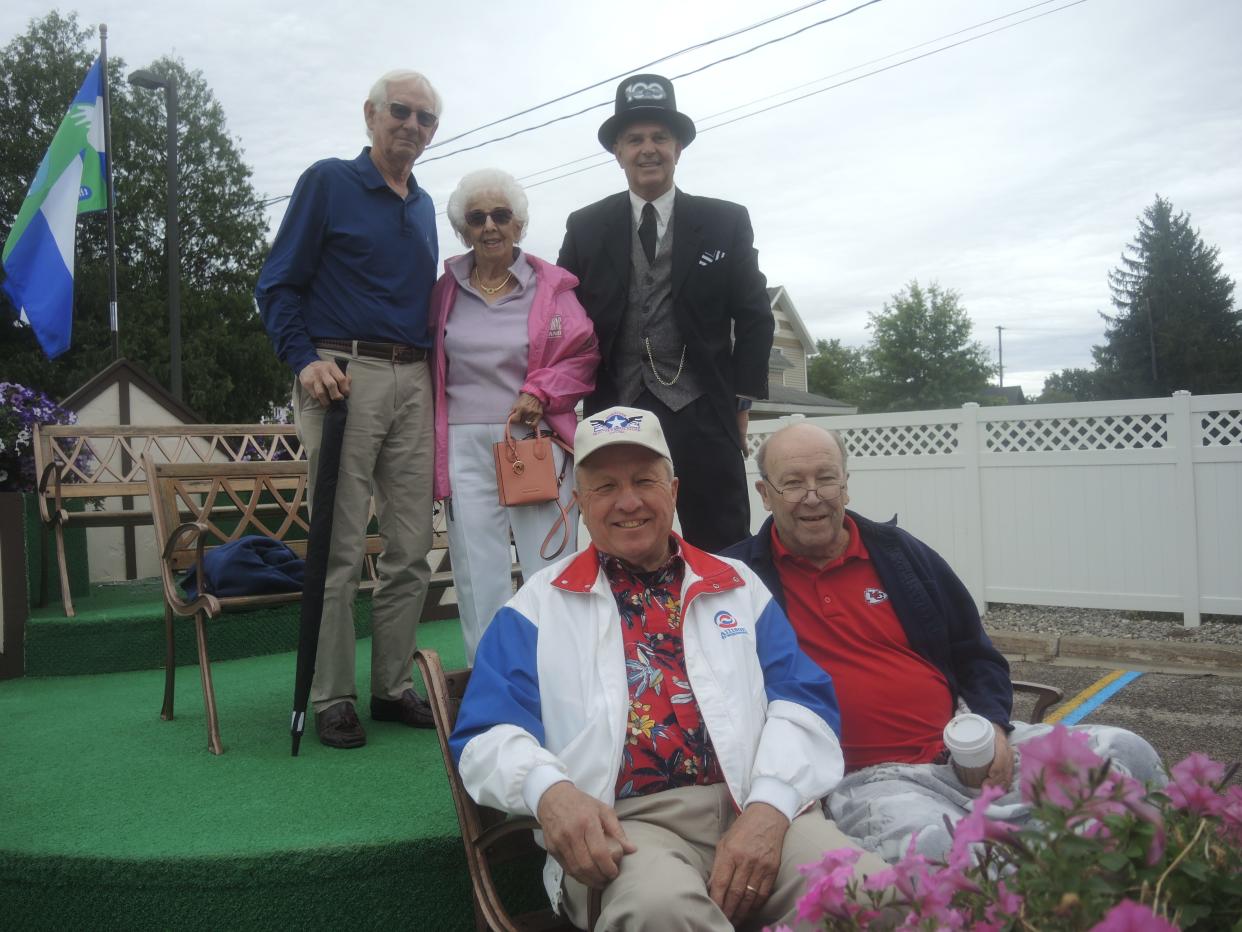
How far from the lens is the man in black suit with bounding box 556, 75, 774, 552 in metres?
3.34

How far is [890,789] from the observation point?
223cm

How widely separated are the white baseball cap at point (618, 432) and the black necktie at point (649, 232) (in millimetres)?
1257

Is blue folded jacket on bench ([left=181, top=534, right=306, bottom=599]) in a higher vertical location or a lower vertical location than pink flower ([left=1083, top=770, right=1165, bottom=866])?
lower

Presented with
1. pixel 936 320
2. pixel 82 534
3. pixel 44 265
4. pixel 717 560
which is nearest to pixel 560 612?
pixel 717 560

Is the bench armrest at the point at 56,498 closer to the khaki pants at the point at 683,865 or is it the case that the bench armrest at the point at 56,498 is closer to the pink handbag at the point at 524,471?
the pink handbag at the point at 524,471

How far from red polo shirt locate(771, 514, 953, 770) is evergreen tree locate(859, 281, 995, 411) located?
42.5 metres

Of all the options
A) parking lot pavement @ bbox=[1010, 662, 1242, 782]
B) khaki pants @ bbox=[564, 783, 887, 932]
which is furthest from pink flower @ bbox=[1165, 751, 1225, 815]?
parking lot pavement @ bbox=[1010, 662, 1242, 782]

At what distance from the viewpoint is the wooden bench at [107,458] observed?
533 centimetres

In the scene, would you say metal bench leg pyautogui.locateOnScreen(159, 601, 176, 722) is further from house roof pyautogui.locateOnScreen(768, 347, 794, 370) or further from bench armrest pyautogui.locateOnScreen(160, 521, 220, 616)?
house roof pyautogui.locateOnScreen(768, 347, 794, 370)

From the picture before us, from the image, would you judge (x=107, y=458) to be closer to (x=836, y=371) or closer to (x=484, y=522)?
(x=484, y=522)

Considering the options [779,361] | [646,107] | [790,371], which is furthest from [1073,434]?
[790,371]

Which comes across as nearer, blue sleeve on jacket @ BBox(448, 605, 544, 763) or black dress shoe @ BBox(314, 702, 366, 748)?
blue sleeve on jacket @ BBox(448, 605, 544, 763)

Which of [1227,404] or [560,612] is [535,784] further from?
[1227,404]

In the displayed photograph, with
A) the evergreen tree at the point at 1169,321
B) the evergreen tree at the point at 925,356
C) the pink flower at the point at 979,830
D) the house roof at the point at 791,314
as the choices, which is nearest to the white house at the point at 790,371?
the house roof at the point at 791,314
